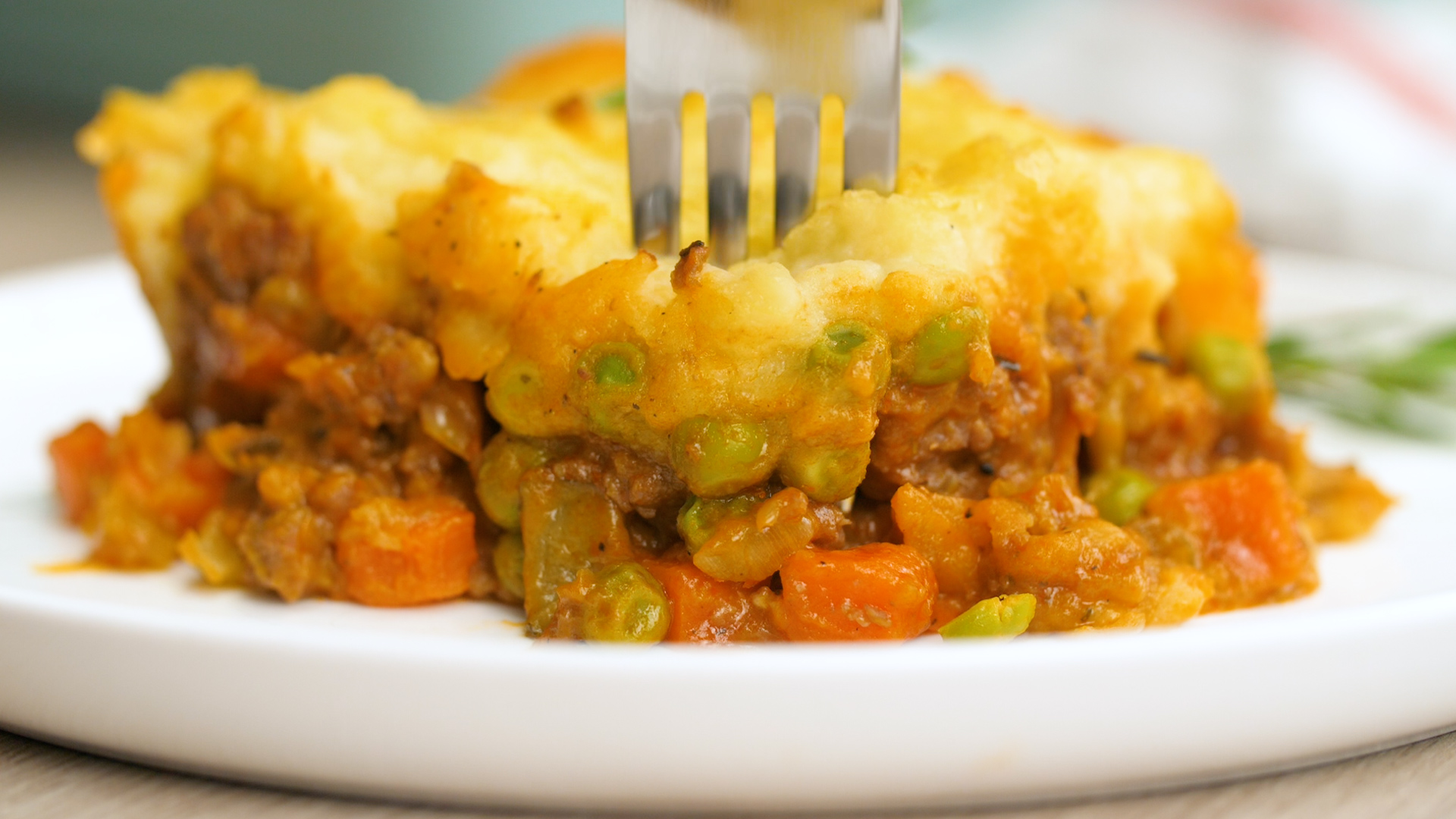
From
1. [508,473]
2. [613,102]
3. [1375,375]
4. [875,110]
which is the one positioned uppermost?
[875,110]

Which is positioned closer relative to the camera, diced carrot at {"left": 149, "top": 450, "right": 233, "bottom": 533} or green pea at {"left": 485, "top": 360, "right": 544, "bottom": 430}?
green pea at {"left": 485, "top": 360, "right": 544, "bottom": 430}

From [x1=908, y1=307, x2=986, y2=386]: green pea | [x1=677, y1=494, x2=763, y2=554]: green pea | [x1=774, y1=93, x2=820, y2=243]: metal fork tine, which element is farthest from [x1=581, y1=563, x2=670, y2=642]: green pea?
[x1=774, y1=93, x2=820, y2=243]: metal fork tine

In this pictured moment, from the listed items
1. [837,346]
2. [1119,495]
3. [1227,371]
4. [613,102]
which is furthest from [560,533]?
[1227,371]

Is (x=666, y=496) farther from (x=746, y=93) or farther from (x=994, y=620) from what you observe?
(x=746, y=93)

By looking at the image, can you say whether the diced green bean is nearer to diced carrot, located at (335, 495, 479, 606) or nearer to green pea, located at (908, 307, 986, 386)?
diced carrot, located at (335, 495, 479, 606)

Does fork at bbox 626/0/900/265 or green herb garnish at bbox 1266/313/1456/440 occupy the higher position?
fork at bbox 626/0/900/265

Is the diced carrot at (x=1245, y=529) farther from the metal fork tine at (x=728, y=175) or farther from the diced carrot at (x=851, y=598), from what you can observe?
the metal fork tine at (x=728, y=175)
